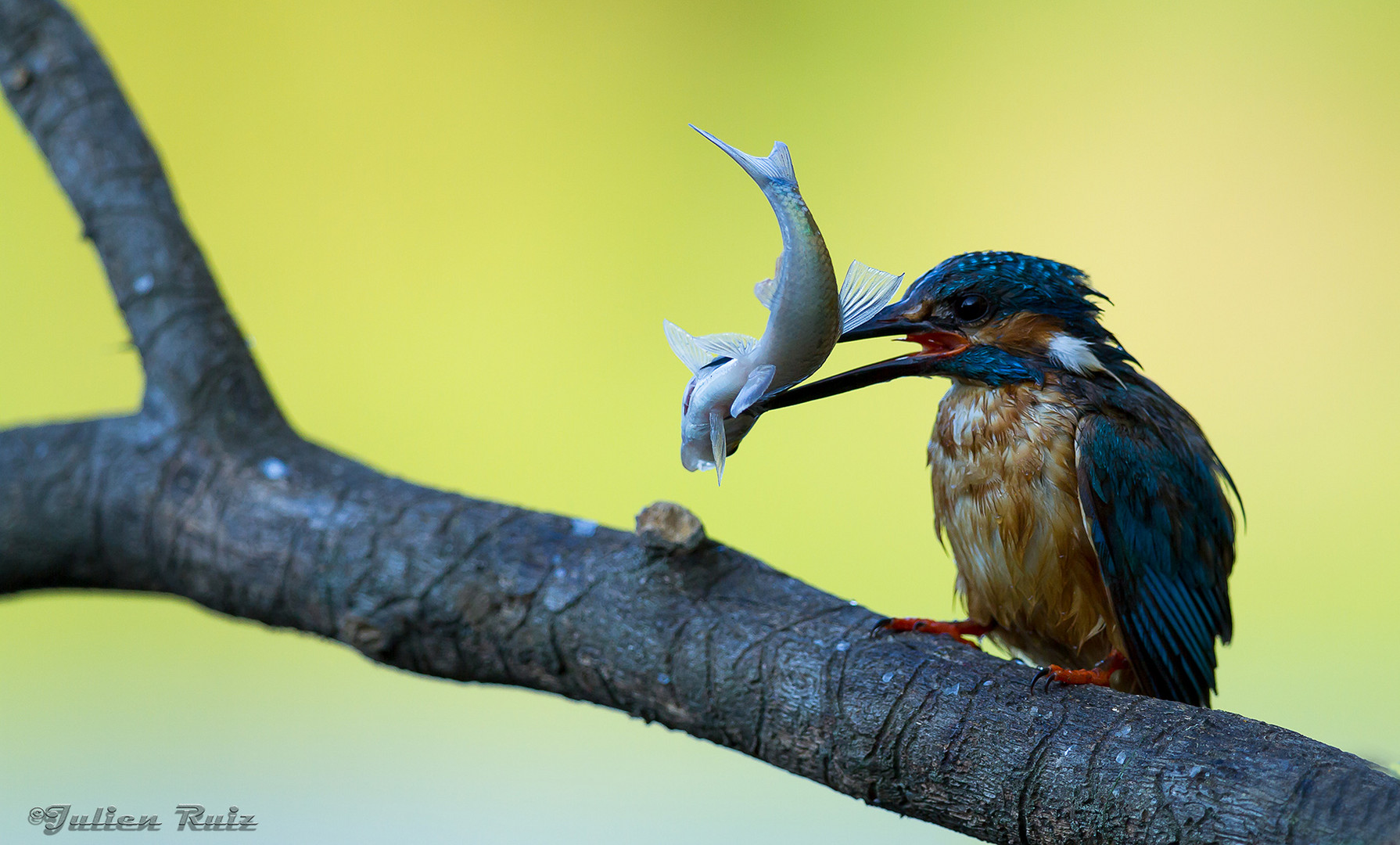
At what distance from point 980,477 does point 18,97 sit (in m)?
1.61

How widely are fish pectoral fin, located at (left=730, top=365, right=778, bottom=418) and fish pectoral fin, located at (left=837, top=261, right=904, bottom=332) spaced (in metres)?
0.22

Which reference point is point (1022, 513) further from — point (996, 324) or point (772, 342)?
point (772, 342)

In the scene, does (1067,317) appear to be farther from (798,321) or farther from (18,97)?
(18,97)

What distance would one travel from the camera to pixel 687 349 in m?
1.24

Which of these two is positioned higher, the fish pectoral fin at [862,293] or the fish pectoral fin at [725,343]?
the fish pectoral fin at [862,293]

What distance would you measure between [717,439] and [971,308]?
0.43 metres

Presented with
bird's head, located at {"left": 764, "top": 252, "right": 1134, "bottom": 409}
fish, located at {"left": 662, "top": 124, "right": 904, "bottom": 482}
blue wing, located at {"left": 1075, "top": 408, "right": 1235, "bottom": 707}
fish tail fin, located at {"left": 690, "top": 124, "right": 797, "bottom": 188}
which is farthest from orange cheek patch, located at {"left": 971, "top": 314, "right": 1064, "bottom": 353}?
fish tail fin, located at {"left": 690, "top": 124, "right": 797, "bottom": 188}

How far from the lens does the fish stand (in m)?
1.04

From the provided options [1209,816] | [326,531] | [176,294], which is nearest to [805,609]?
[1209,816]

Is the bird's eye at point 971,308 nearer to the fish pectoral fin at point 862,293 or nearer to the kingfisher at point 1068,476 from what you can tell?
the kingfisher at point 1068,476

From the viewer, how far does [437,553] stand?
1.40 meters

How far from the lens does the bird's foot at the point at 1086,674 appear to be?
1125mm

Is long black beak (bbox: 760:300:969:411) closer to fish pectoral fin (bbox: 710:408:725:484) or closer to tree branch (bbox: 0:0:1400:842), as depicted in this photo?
fish pectoral fin (bbox: 710:408:725:484)

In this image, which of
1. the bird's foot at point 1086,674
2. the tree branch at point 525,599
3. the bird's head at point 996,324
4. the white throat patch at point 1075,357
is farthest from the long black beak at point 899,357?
the bird's foot at point 1086,674
